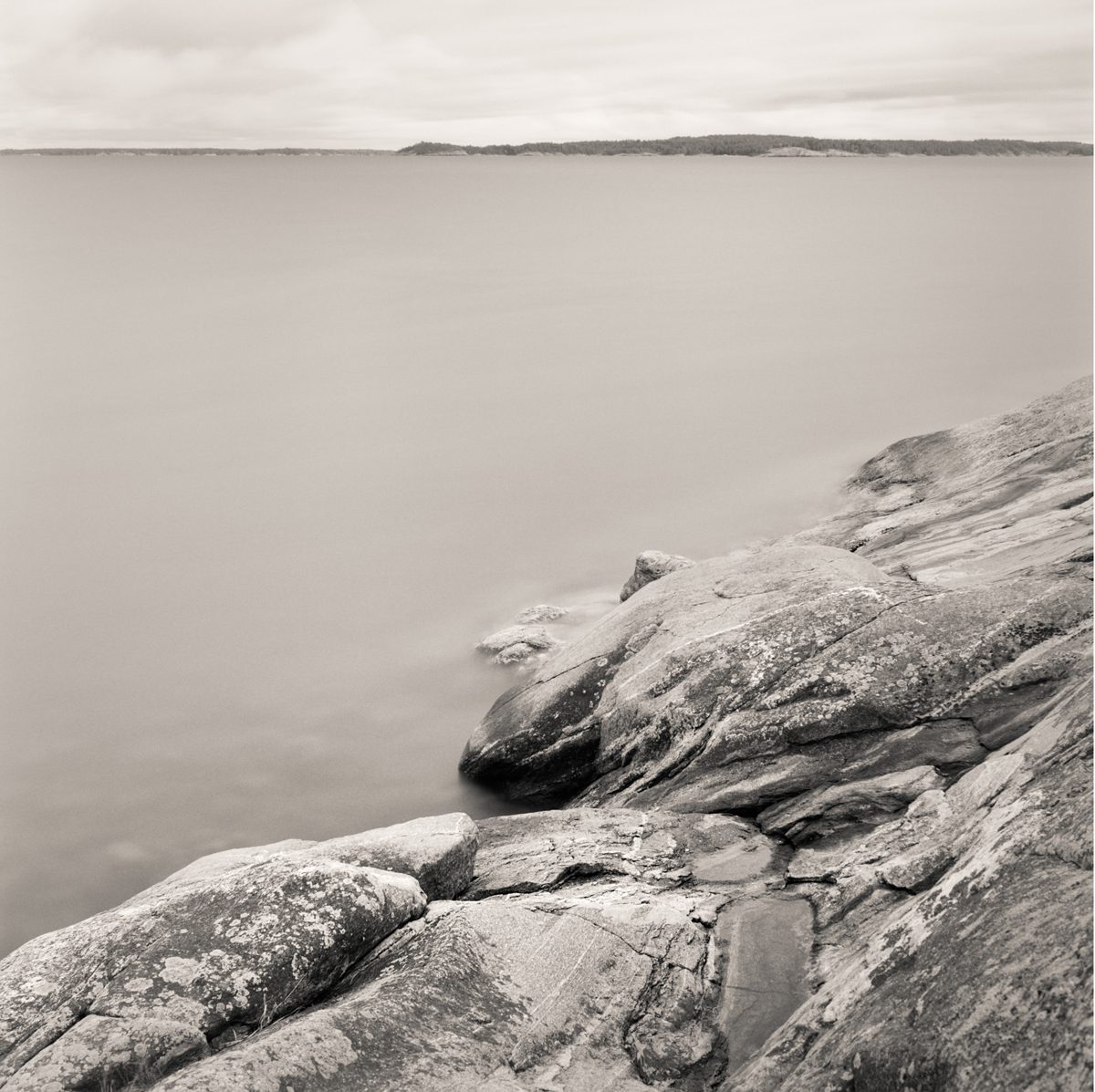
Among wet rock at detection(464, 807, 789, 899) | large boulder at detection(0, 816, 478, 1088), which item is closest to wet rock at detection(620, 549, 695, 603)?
wet rock at detection(464, 807, 789, 899)

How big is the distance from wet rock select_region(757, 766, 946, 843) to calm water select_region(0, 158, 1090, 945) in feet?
18.0

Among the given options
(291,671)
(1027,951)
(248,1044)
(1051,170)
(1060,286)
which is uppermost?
(1051,170)

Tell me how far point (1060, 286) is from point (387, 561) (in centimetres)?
5403

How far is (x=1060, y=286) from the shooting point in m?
63.9

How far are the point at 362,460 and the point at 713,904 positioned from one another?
28.8 metres

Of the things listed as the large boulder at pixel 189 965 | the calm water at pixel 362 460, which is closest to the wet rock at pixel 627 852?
the large boulder at pixel 189 965

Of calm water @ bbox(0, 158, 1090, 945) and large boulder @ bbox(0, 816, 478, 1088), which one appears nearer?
large boulder @ bbox(0, 816, 478, 1088)

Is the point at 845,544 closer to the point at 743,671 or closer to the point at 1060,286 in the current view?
the point at 743,671

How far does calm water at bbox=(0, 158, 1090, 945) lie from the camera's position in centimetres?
1703

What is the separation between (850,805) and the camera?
10031 mm

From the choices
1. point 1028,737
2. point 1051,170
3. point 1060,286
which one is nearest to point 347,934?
point 1028,737

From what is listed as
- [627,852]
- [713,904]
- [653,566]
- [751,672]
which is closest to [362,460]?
[653,566]

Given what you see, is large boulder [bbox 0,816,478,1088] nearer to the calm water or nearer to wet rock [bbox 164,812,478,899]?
wet rock [bbox 164,812,478,899]

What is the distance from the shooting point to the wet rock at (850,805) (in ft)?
32.3
